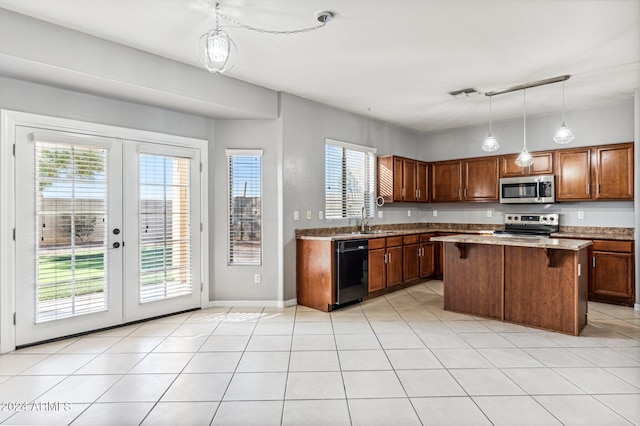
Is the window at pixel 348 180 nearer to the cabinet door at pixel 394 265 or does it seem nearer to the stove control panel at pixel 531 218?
the cabinet door at pixel 394 265

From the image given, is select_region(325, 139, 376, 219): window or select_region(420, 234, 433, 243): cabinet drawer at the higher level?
select_region(325, 139, 376, 219): window

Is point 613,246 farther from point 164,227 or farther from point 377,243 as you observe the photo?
point 164,227

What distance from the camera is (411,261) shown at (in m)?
5.82

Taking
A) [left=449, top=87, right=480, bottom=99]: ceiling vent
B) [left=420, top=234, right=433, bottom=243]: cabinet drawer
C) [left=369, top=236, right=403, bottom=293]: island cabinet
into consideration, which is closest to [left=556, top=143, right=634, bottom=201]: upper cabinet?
[left=449, top=87, right=480, bottom=99]: ceiling vent

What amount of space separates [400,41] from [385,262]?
10.2ft

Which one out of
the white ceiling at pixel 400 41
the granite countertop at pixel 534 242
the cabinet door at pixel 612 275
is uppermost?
the white ceiling at pixel 400 41

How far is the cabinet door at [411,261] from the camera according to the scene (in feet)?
18.6

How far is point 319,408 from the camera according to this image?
88.0 inches

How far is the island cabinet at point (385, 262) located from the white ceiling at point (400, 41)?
2128 mm

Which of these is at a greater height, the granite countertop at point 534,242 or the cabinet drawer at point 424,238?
the granite countertop at point 534,242

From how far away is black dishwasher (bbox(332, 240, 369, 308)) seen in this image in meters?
4.45

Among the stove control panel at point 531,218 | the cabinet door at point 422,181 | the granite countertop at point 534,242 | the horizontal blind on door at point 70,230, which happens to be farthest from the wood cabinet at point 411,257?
the horizontal blind on door at point 70,230

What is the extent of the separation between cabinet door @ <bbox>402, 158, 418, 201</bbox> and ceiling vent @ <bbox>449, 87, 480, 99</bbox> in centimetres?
165

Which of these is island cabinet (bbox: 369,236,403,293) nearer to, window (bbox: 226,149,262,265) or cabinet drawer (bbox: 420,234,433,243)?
cabinet drawer (bbox: 420,234,433,243)
